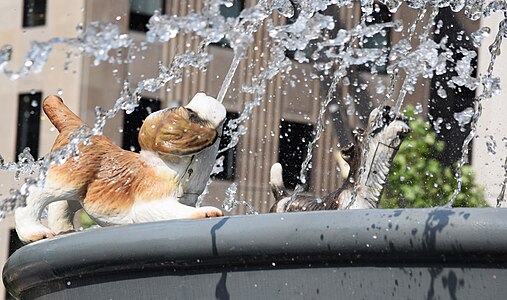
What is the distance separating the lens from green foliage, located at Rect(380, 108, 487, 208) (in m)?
11.0

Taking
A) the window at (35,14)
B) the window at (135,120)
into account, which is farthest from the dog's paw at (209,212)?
the window at (35,14)

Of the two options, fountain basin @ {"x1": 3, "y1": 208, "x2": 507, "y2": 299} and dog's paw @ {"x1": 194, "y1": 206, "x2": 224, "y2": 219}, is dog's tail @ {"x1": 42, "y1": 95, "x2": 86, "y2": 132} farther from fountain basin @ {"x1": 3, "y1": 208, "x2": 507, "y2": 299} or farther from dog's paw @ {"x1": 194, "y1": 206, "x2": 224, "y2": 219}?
fountain basin @ {"x1": 3, "y1": 208, "x2": 507, "y2": 299}

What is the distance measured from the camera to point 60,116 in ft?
10.1

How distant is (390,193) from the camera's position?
1119cm

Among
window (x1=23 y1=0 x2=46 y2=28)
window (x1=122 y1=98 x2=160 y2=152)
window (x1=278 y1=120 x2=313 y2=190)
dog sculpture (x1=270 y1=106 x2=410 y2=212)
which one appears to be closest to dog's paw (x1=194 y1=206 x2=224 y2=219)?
dog sculpture (x1=270 y1=106 x2=410 y2=212)

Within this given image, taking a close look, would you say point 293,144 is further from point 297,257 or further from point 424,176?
point 297,257

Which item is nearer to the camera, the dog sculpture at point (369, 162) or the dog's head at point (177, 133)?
the dog's head at point (177, 133)

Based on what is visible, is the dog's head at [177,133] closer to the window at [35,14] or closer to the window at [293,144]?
the window at [293,144]

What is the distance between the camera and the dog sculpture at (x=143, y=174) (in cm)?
284

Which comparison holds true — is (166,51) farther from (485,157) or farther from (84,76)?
(485,157)

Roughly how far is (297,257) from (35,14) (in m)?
15.0

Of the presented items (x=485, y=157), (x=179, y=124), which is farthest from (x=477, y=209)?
(x=485, y=157)

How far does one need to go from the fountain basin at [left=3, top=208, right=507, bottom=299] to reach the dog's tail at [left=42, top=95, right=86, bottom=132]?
58 cm

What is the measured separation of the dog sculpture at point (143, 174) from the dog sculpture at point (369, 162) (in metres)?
0.56
